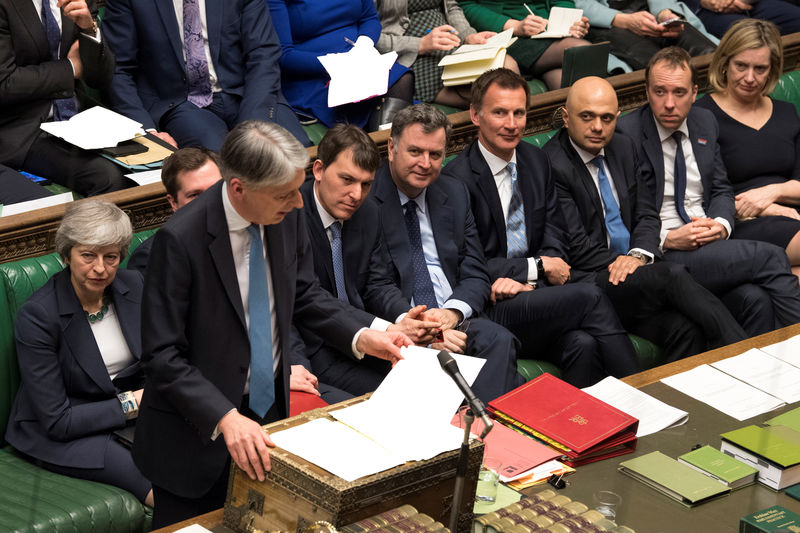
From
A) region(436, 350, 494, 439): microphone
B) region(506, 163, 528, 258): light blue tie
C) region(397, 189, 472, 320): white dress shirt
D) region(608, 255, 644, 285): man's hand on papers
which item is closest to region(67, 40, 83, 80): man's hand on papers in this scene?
region(397, 189, 472, 320): white dress shirt

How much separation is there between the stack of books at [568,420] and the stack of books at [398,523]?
663 millimetres

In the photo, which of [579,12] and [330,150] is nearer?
[330,150]

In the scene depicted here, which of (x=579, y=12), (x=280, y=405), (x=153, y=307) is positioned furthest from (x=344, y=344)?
(x=579, y=12)

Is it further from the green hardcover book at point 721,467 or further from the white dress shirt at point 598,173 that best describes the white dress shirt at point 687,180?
the green hardcover book at point 721,467

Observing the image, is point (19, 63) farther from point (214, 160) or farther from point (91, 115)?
point (214, 160)

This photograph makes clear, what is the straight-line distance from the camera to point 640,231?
430cm

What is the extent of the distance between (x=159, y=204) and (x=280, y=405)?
136 cm

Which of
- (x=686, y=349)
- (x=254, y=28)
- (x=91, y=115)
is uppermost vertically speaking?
(x=254, y=28)

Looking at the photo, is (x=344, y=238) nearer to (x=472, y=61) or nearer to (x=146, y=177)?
(x=146, y=177)

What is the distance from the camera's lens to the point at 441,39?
191 inches

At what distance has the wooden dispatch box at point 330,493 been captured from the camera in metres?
2.04

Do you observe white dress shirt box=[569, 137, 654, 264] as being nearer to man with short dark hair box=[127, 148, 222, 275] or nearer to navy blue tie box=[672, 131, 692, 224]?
navy blue tie box=[672, 131, 692, 224]

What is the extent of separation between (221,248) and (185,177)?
3.68 ft

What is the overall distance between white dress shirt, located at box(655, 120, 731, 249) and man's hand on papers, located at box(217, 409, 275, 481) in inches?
108
